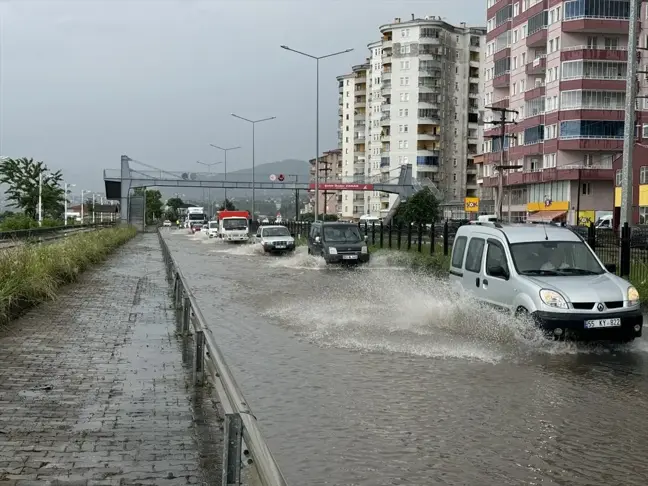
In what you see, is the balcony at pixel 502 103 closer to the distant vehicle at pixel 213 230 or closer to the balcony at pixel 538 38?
the balcony at pixel 538 38

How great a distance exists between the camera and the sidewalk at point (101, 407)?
215 inches

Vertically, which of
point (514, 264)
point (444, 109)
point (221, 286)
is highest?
point (444, 109)

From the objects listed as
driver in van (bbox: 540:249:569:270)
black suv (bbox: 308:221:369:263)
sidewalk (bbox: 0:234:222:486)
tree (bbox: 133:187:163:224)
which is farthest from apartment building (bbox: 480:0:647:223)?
tree (bbox: 133:187:163:224)

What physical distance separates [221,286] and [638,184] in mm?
47259

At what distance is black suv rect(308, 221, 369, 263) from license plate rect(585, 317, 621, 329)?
19.3 metres

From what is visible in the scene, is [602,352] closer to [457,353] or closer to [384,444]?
[457,353]

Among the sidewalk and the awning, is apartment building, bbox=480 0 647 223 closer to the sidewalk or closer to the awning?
the awning

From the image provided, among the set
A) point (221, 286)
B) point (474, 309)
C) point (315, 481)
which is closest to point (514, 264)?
point (474, 309)

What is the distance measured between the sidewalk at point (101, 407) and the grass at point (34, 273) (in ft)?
1.79

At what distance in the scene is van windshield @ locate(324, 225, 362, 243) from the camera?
3103cm

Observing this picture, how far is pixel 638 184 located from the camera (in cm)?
6172

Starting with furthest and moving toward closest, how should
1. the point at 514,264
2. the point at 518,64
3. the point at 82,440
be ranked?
the point at 518,64 < the point at 514,264 < the point at 82,440

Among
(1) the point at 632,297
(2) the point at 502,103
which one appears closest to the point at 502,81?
(2) the point at 502,103

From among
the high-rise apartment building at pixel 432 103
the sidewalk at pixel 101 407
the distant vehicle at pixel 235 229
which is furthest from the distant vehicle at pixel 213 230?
the sidewalk at pixel 101 407
